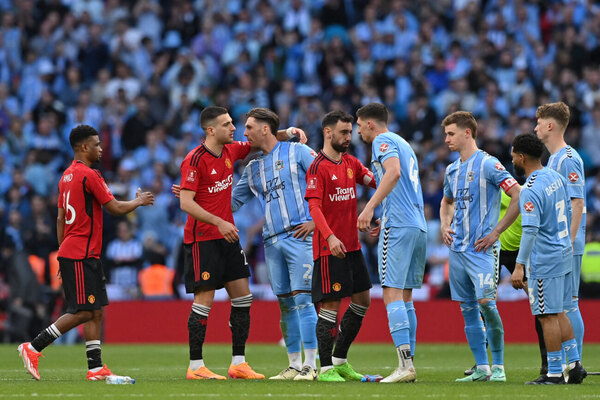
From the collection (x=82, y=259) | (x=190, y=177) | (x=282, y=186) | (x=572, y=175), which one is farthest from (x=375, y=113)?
(x=82, y=259)

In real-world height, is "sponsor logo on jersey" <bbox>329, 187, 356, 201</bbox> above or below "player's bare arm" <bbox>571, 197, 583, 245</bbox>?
above

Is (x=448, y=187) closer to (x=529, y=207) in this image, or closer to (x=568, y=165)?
(x=568, y=165)

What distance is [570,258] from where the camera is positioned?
997cm

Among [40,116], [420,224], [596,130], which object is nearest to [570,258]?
[420,224]

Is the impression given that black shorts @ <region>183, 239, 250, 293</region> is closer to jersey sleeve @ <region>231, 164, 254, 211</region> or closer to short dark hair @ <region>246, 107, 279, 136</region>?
jersey sleeve @ <region>231, 164, 254, 211</region>

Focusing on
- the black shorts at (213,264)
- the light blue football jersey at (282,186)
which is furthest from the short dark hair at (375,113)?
the black shorts at (213,264)

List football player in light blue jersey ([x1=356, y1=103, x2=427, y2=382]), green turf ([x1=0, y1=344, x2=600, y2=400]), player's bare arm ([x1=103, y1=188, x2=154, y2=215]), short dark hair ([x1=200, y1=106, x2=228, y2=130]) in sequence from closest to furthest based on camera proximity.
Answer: green turf ([x1=0, y1=344, x2=600, y2=400]) < football player in light blue jersey ([x1=356, y1=103, x2=427, y2=382]) < player's bare arm ([x1=103, y1=188, x2=154, y2=215]) < short dark hair ([x1=200, y1=106, x2=228, y2=130])

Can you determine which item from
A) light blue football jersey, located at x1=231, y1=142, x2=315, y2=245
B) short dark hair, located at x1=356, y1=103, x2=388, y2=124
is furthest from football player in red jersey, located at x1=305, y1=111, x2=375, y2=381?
light blue football jersey, located at x1=231, y1=142, x2=315, y2=245

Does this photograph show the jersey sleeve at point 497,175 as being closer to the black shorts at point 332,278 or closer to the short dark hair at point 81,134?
the black shorts at point 332,278

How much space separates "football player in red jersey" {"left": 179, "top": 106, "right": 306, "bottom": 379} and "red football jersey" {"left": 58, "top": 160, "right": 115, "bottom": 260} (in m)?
0.89

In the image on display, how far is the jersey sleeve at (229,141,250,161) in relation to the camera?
11.0 meters

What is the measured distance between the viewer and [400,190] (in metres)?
10.2

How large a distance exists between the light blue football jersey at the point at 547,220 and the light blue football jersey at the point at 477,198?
1.64ft

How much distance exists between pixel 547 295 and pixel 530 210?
32.8 inches
